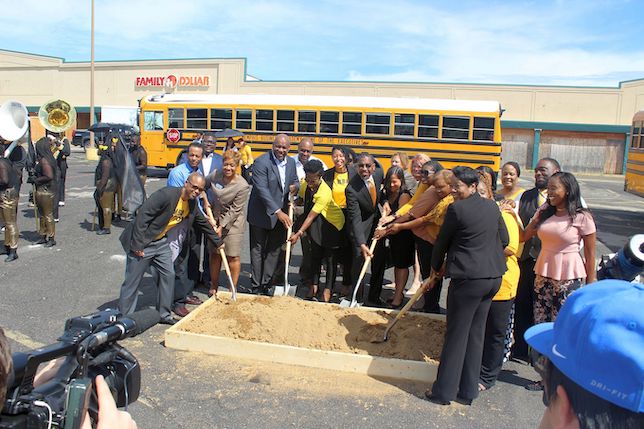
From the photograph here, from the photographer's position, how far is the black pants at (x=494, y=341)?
4477mm

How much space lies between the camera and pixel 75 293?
22.1 feet

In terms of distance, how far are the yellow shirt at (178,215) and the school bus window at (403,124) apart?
12.7m

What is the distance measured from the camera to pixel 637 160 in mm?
15172

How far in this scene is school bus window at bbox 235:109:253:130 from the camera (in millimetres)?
18703

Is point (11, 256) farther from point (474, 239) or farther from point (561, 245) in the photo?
point (561, 245)

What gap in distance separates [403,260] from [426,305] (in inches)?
26.2

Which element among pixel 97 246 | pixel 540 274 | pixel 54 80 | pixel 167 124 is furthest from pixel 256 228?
pixel 54 80

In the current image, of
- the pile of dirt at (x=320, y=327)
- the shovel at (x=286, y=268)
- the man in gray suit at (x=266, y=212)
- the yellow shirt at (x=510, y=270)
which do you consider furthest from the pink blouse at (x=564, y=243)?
the man in gray suit at (x=266, y=212)

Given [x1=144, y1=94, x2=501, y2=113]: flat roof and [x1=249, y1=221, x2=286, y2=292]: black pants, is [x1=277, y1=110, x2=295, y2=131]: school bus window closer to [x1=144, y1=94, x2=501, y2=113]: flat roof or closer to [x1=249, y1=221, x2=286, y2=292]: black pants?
[x1=144, y1=94, x2=501, y2=113]: flat roof

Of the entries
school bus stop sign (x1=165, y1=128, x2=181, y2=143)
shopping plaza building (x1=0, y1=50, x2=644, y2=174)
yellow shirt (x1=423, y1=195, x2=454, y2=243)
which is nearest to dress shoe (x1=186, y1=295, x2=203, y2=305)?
yellow shirt (x1=423, y1=195, x2=454, y2=243)

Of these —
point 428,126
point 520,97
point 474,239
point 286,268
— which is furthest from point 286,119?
point 520,97

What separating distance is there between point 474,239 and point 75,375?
3.08 metres

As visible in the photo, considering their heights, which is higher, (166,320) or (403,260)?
(403,260)

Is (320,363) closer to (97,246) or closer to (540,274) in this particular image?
(540,274)
